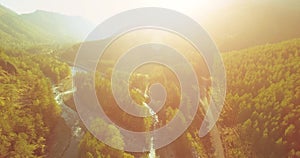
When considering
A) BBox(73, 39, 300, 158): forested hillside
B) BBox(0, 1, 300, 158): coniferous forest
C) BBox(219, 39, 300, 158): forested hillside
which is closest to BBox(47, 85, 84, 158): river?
BBox(0, 1, 300, 158): coniferous forest

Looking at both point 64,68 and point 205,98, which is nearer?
point 205,98

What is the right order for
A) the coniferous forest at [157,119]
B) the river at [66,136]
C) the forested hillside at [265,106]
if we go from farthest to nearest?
the forested hillside at [265,106] → the river at [66,136] → the coniferous forest at [157,119]

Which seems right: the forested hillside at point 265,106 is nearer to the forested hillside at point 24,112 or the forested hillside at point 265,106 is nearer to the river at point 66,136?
the river at point 66,136

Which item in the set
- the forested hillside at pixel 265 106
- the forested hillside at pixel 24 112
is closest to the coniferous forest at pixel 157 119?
the forested hillside at pixel 24 112

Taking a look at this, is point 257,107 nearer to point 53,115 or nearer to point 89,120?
point 89,120

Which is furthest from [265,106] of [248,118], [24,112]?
[24,112]

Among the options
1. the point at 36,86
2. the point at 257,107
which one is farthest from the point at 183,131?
the point at 36,86

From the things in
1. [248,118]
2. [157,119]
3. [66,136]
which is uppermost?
[157,119]

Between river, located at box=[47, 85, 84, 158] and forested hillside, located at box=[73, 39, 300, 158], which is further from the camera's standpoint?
forested hillside, located at box=[73, 39, 300, 158]

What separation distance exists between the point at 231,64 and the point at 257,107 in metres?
69.8

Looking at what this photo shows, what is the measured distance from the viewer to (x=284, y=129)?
110938 millimetres

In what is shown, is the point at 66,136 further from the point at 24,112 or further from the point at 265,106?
the point at 265,106

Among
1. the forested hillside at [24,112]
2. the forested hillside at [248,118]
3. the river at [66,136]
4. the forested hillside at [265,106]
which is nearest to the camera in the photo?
Result: the forested hillside at [24,112]

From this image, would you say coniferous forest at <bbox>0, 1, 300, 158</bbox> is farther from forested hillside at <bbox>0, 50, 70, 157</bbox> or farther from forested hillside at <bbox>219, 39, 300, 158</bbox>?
forested hillside at <bbox>219, 39, 300, 158</bbox>
